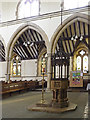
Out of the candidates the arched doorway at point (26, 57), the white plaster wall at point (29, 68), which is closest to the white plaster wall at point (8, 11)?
the arched doorway at point (26, 57)

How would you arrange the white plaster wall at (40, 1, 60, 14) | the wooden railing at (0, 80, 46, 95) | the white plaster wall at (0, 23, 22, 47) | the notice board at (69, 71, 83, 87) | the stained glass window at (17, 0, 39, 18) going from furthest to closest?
the white plaster wall at (0, 23, 22, 47)
the notice board at (69, 71, 83, 87)
the stained glass window at (17, 0, 39, 18)
the white plaster wall at (40, 1, 60, 14)
the wooden railing at (0, 80, 46, 95)

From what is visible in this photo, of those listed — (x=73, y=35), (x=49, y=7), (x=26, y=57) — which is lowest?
(x=26, y=57)

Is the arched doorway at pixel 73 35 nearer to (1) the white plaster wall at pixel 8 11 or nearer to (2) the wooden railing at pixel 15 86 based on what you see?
(2) the wooden railing at pixel 15 86

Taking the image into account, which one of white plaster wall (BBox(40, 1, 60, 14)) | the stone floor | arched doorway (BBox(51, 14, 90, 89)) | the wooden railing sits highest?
white plaster wall (BBox(40, 1, 60, 14))

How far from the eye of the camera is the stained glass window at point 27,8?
1347 cm

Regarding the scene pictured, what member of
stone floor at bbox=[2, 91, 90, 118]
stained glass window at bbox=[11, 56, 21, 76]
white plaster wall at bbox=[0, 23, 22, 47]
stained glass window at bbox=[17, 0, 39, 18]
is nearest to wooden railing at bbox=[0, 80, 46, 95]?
stone floor at bbox=[2, 91, 90, 118]

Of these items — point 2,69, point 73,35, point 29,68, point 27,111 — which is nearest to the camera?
point 27,111

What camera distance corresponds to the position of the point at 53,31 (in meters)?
12.1

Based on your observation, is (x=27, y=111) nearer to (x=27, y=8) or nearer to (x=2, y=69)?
(x=27, y=8)

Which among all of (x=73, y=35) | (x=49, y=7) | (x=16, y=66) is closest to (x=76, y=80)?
(x=73, y=35)

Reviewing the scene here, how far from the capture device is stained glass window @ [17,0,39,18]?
13469 mm

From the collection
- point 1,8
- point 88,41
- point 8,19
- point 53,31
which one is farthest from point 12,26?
point 88,41

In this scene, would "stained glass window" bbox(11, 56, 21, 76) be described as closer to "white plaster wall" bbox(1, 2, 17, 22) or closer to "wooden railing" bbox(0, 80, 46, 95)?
"wooden railing" bbox(0, 80, 46, 95)

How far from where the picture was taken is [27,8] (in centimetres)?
1399
